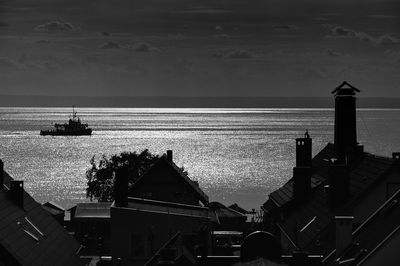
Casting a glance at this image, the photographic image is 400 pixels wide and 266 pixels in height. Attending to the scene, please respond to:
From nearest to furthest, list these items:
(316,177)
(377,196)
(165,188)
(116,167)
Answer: (377,196) < (316,177) < (165,188) < (116,167)

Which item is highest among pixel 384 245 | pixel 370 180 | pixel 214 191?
pixel 214 191

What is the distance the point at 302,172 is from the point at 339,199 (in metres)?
9.78

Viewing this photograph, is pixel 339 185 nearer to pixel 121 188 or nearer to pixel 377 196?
pixel 377 196

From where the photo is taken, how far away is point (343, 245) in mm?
25062

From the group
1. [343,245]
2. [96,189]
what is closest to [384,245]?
[343,245]

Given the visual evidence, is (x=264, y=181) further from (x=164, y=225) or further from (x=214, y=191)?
(x=164, y=225)

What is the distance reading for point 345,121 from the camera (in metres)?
46.5

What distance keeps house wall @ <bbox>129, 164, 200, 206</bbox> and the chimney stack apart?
12574mm

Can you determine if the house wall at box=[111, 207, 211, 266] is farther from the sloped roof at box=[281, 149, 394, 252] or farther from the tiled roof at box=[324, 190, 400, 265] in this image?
the tiled roof at box=[324, 190, 400, 265]

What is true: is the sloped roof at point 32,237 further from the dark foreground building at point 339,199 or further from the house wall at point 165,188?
the house wall at point 165,188

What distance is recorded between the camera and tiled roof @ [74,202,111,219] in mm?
73688

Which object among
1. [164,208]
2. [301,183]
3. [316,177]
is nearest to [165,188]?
[164,208]

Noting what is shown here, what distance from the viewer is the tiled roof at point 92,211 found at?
73688mm

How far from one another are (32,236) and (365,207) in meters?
13.1
